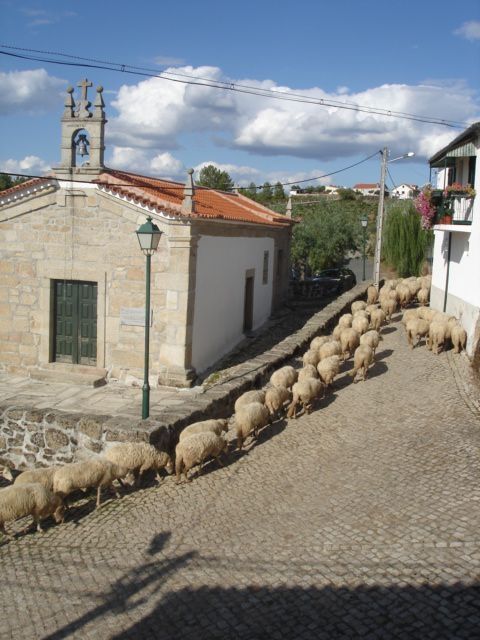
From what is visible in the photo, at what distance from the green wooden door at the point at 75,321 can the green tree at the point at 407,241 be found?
17.2 metres

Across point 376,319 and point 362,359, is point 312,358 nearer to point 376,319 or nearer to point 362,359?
point 362,359

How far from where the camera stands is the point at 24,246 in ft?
51.8

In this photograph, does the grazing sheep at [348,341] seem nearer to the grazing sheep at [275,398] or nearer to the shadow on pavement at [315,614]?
the grazing sheep at [275,398]

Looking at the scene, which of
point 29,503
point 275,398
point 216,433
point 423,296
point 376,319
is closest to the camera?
point 29,503

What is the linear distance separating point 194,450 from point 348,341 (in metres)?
7.08

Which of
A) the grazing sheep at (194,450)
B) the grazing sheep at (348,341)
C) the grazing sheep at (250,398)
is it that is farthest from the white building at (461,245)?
the grazing sheep at (194,450)

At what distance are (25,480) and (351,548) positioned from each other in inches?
165

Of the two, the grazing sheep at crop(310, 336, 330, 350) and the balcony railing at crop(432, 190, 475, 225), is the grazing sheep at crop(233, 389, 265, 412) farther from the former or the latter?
the balcony railing at crop(432, 190, 475, 225)

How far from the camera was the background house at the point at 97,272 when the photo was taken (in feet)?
48.0

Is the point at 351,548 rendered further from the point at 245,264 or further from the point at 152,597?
the point at 245,264

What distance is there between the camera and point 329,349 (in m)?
13.6

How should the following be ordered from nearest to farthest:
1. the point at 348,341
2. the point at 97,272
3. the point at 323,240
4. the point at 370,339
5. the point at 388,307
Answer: the point at 370,339, the point at 348,341, the point at 97,272, the point at 388,307, the point at 323,240

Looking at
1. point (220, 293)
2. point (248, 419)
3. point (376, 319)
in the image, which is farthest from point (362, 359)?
point (220, 293)

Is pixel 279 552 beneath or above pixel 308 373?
beneath
